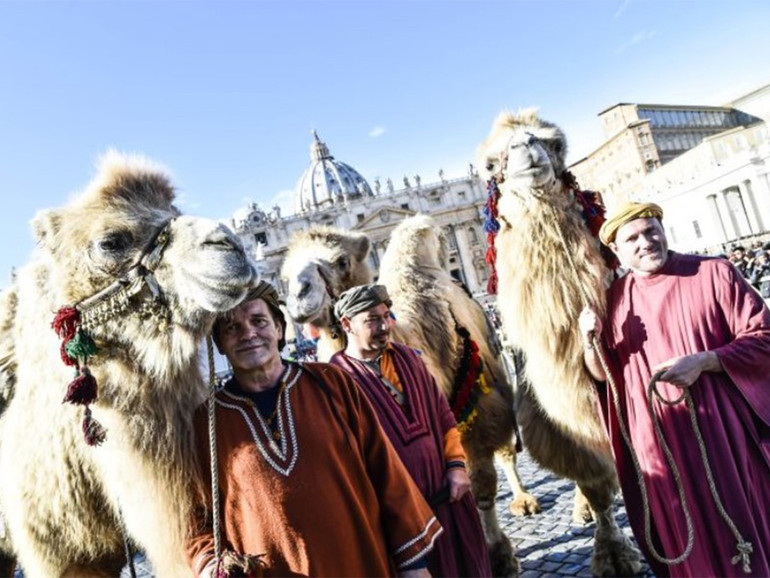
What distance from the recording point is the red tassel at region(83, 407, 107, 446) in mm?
1980

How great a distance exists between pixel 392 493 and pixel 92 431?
1.07 m

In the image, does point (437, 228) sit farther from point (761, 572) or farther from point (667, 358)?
point (761, 572)

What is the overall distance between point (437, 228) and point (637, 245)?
292 centimetres

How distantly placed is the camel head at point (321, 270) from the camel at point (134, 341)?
1717mm

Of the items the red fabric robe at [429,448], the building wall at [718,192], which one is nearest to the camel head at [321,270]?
the red fabric robe at [429,448]

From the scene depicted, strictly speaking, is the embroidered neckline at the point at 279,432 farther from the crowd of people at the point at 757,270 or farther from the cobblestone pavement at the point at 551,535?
the crowd of people at the point at 757,270

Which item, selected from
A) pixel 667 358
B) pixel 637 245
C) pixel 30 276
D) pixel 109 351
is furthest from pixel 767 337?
pixel 30 276

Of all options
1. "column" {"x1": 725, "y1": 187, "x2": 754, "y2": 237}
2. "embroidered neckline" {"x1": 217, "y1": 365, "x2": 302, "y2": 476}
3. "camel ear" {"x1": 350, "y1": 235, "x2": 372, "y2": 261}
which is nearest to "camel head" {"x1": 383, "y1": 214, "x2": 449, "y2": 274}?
"camel ear" {"x1": 350, "y1": 235, "x2": 372, "y2": 261}

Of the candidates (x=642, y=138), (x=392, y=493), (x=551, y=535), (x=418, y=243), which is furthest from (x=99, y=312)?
(x=642, y=138)

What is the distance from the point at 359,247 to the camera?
15.9 ft

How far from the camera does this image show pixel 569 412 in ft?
10.3

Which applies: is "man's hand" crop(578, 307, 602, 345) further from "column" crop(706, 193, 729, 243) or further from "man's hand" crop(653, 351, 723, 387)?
"column" crop(706, 193, 729, 243)

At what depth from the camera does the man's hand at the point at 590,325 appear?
266 centimetres

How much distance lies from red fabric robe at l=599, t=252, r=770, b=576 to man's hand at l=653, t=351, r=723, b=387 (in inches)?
2.0
